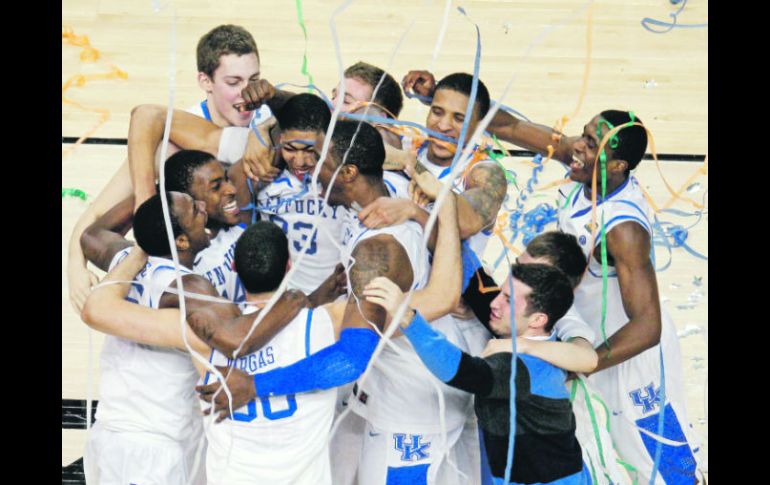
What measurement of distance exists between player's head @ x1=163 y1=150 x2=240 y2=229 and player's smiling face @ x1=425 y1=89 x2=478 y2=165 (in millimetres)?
603

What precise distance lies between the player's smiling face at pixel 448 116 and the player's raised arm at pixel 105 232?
91cm

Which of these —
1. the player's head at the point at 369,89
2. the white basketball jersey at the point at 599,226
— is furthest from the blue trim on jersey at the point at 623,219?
the player's head at the point at 369,89

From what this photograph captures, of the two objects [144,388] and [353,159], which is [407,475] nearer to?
[144,388]

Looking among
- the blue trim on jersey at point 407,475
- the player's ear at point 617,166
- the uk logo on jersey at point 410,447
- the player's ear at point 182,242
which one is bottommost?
the blue trim on jersey at point 407,475

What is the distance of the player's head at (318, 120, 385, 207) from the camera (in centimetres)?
276

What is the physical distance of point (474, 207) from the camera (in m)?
2.91

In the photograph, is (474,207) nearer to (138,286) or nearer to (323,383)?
(323,383)

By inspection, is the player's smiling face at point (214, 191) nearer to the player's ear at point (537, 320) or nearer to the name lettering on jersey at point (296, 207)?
the name lettering on jersey at point (296, 207)

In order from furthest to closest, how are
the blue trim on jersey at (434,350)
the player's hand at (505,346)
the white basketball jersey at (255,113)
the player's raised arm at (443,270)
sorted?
the white basketball jersey at (255,113) < the player's raised arm at (443,270) < the player's hand at (505,346) < the blue trim on jersey at (434,350)

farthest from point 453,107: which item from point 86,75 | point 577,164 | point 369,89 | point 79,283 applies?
Result: point 86,75

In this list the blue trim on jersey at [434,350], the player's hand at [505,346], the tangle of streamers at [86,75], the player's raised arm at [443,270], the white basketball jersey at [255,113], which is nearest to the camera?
the blue trim on jersey at [434,350]

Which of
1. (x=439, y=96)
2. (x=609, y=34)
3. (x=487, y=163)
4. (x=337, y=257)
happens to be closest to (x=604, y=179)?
(x=487, y=163)

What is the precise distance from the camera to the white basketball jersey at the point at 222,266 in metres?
2.88

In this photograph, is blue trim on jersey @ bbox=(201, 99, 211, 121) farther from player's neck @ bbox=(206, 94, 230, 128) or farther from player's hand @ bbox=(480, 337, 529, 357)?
player's hand @ bbox=(480, 337, 529, 357)
